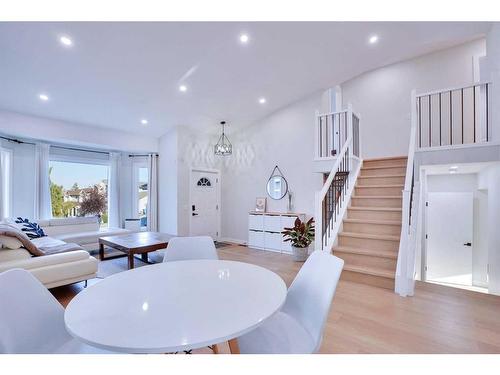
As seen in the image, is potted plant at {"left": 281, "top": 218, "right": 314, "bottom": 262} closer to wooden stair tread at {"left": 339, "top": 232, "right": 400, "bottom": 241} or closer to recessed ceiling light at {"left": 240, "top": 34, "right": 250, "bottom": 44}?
wooden stair tread at {"left": 339, "top": 232, "right": 400, "bottom": 241}

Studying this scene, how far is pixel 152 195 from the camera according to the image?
603cm

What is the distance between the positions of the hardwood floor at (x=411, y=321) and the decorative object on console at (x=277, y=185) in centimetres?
264

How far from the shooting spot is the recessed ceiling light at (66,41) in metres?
2.97

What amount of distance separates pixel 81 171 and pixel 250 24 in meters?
4.88

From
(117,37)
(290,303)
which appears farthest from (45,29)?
(290,303)

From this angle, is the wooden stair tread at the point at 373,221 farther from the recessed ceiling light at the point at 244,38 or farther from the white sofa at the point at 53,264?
the white sofa at the point at 53,264

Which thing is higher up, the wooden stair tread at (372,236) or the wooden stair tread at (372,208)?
the wooden stair tread at (372,208)

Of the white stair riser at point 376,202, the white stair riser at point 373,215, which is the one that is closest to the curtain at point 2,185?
the white stair riser at point 373,215

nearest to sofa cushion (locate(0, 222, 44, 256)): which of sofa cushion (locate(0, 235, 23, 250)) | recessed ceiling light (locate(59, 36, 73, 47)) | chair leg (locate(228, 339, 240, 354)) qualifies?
sofa cushion (locate(0, 235, 23, 250))

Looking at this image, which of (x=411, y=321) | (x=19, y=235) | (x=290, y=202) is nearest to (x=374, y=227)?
(x=411, y=321)

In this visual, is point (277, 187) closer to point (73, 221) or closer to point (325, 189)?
point (325, 189)

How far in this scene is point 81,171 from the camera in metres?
5.73

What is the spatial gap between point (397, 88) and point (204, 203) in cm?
488

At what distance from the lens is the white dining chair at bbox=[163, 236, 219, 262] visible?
2158mm
